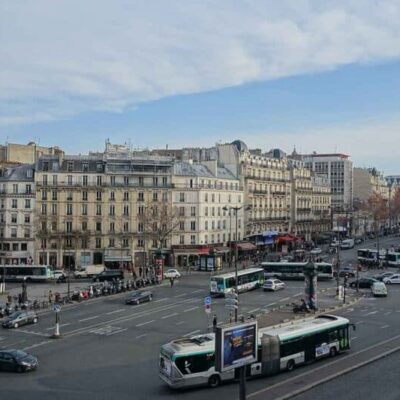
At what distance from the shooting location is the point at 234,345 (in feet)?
70.9

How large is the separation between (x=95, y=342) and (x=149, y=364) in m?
7.14

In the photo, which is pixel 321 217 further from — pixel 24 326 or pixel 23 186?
pixel 24 326

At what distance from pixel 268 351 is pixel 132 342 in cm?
1128

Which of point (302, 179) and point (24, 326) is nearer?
point (24, 326)

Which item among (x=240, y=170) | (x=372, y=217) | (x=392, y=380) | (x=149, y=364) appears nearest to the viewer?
(x=392, y=380)

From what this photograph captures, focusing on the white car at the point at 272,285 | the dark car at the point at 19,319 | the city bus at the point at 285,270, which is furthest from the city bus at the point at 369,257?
the dark car at the point at 19,319

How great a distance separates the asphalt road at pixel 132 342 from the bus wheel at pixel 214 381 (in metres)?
0.34

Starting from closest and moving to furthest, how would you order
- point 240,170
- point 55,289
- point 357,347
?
1. point 357,347
2. point 55,289
3. point 240,170

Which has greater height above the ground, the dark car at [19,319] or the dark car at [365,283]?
the dark car at [365,283]

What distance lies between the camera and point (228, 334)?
2141 centimetres

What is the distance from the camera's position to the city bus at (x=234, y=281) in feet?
193

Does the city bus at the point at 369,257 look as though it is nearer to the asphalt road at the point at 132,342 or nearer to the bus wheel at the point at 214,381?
the asphalt road at the point at 132,342

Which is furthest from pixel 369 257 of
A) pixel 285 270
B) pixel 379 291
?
pixel 379 291

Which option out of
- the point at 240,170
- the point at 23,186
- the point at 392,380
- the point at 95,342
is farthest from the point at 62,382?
the point at 240,170
